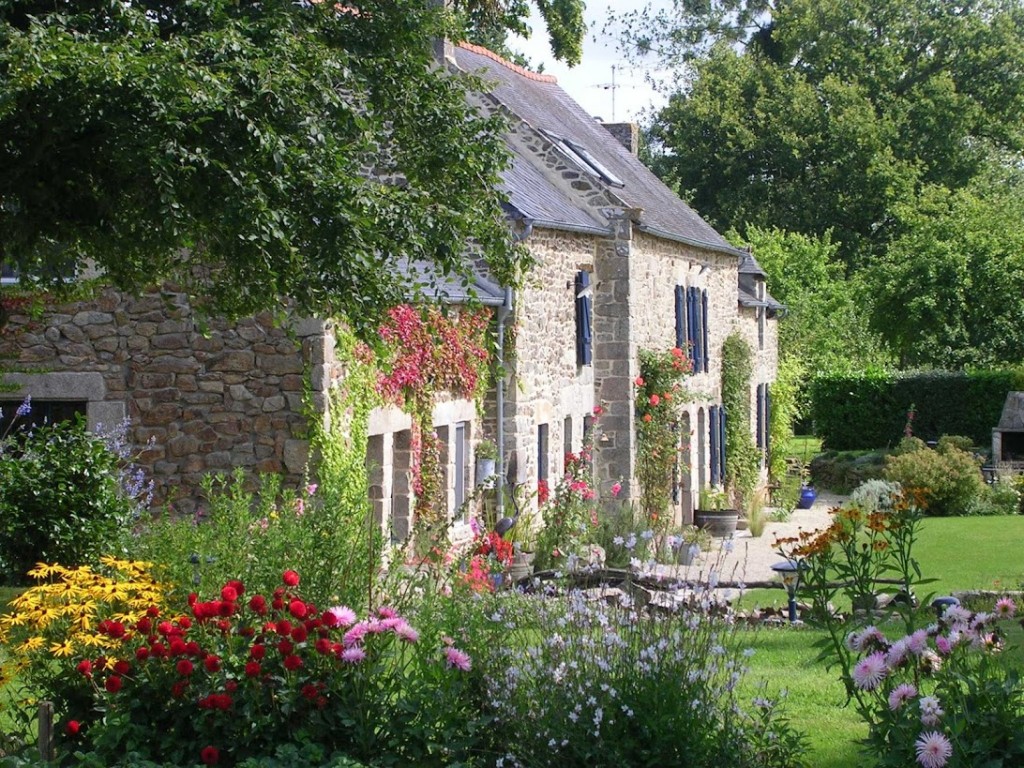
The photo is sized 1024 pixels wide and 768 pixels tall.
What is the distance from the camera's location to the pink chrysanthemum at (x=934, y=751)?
4789 millimetres

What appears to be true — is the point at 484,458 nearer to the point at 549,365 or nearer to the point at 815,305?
the point at 549,365

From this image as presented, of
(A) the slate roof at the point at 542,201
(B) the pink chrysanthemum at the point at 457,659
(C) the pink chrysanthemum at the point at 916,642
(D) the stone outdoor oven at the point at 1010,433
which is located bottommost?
(B) the pink chrysanthemum at the point at 457,659

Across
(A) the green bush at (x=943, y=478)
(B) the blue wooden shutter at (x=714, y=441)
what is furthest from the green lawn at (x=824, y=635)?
(B) the blue wooden shutter at (x=714, y=441)

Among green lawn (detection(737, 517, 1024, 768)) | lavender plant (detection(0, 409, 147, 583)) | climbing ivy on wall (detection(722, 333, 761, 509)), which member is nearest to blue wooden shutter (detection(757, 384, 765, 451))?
climbing ivy on wall (detection(722, 333, 761, 509))

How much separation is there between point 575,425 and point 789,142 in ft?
88.3

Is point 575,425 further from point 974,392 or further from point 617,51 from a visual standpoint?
point 617,51

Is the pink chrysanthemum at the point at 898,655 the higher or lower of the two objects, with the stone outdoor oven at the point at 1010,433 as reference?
lower

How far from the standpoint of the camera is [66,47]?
26.3 feet

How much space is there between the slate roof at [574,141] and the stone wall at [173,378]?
18.0 ft

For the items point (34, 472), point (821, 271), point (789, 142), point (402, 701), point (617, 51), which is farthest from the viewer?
point (617, 51)

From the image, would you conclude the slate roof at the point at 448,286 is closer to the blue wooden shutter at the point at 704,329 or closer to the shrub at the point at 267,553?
the shrub at the point at 267,553

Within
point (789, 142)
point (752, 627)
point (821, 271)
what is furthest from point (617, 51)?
point (752, 627)

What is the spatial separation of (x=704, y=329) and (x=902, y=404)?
33.6ft

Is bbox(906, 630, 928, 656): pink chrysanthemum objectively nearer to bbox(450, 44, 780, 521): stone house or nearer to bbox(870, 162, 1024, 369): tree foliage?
bbox(450, 44, 780, 521): stone house
